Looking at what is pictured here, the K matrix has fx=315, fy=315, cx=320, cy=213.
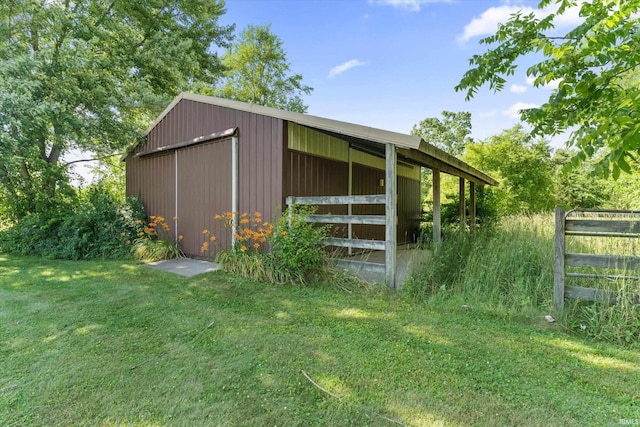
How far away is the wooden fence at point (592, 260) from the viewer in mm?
2887

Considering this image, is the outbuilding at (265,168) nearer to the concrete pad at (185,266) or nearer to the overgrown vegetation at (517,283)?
the concrete pad at (185,266)

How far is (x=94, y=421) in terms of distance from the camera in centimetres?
168

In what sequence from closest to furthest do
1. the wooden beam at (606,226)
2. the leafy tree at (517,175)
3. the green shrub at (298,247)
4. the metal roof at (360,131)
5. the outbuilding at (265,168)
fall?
the wooden beam at (606,226) → the metal roof at (360,131) → the green shrub at (298,247) → the outbuilding at (265,168) → the leafy tree at (517,175)

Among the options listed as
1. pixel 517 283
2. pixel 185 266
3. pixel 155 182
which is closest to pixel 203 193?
pixel 185 266

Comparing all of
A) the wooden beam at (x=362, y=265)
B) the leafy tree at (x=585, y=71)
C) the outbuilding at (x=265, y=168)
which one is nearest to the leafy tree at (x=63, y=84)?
the outbuilding at (x=265, y=168)

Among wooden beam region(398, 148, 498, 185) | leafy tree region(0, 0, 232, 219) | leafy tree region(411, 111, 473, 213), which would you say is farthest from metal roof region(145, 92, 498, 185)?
leafy tree region(411, 111, 473, 213)

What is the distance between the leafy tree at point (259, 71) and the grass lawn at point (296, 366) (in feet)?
57.8

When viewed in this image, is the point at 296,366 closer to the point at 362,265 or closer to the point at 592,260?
the point at 362,265

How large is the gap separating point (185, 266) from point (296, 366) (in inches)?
165

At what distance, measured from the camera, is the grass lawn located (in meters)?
1.74

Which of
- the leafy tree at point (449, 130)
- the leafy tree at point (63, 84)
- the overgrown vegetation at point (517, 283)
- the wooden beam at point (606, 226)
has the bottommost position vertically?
the overgrown vegetation at point (517, 283)

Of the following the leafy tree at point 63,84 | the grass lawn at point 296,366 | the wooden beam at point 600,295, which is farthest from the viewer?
the leafy tree at point 63,84

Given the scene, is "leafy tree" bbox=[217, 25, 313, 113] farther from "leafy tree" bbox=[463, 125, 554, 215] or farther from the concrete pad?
the concrete pad

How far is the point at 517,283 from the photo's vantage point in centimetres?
349
